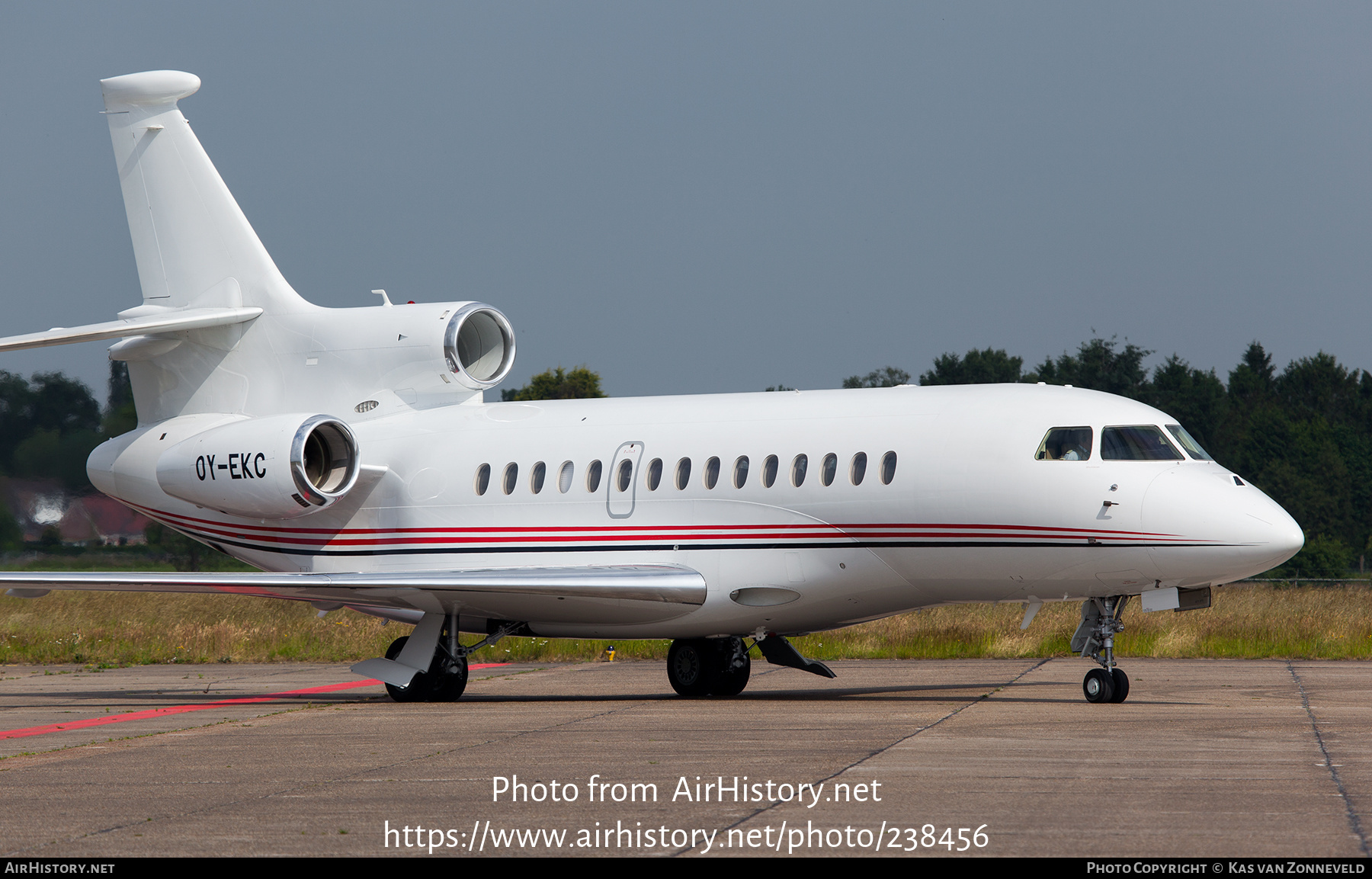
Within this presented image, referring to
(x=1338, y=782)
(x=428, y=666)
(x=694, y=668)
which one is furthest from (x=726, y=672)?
(x=1338, y=782)

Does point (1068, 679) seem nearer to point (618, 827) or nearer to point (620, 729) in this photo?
point (620, 729)

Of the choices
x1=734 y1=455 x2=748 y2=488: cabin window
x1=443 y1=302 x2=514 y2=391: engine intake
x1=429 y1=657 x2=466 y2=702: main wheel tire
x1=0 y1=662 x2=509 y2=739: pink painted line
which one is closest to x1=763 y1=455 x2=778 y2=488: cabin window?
x1=734 y1=455 x2=748 y2=488: cabin window

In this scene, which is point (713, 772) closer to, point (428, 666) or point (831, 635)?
point (428, 666)

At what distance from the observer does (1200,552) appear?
15977 millimetres

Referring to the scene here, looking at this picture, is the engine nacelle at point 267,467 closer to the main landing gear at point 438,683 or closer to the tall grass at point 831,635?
the main landing gear at point 438,683

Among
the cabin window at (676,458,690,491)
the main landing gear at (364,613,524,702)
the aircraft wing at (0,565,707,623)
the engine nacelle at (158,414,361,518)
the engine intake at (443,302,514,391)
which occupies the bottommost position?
the main landing gear at (364,613,524,702)

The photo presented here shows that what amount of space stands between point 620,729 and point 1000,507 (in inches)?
184

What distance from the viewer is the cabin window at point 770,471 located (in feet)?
60.2

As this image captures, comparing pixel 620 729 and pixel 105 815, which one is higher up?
pixel 105 815

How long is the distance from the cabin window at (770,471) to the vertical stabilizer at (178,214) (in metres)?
8.25

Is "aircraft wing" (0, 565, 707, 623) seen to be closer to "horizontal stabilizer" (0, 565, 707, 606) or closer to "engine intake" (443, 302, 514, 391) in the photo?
"horizontal stabilizer" (0, 565, 707, 606)

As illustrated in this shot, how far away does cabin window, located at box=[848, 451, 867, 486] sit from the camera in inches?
701

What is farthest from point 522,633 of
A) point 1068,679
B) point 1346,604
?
point 1346,604

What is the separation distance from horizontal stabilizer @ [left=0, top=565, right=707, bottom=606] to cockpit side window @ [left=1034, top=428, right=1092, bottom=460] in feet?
13.7
